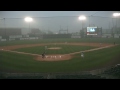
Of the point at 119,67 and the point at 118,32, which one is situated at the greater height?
the point at 118,32

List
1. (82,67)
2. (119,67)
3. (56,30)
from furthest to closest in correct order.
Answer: (56,30)
(82,67)
(119,67)

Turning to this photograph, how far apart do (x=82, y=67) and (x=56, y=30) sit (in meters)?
18.8

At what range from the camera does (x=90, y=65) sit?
11.7 m

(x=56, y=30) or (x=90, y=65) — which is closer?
(x=90, y=65)

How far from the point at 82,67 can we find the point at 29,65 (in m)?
4.09

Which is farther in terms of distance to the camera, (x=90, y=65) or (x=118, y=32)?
(x=118, y=32)

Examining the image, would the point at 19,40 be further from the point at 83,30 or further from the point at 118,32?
the point at 118,32

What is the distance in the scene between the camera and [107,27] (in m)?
27.0
